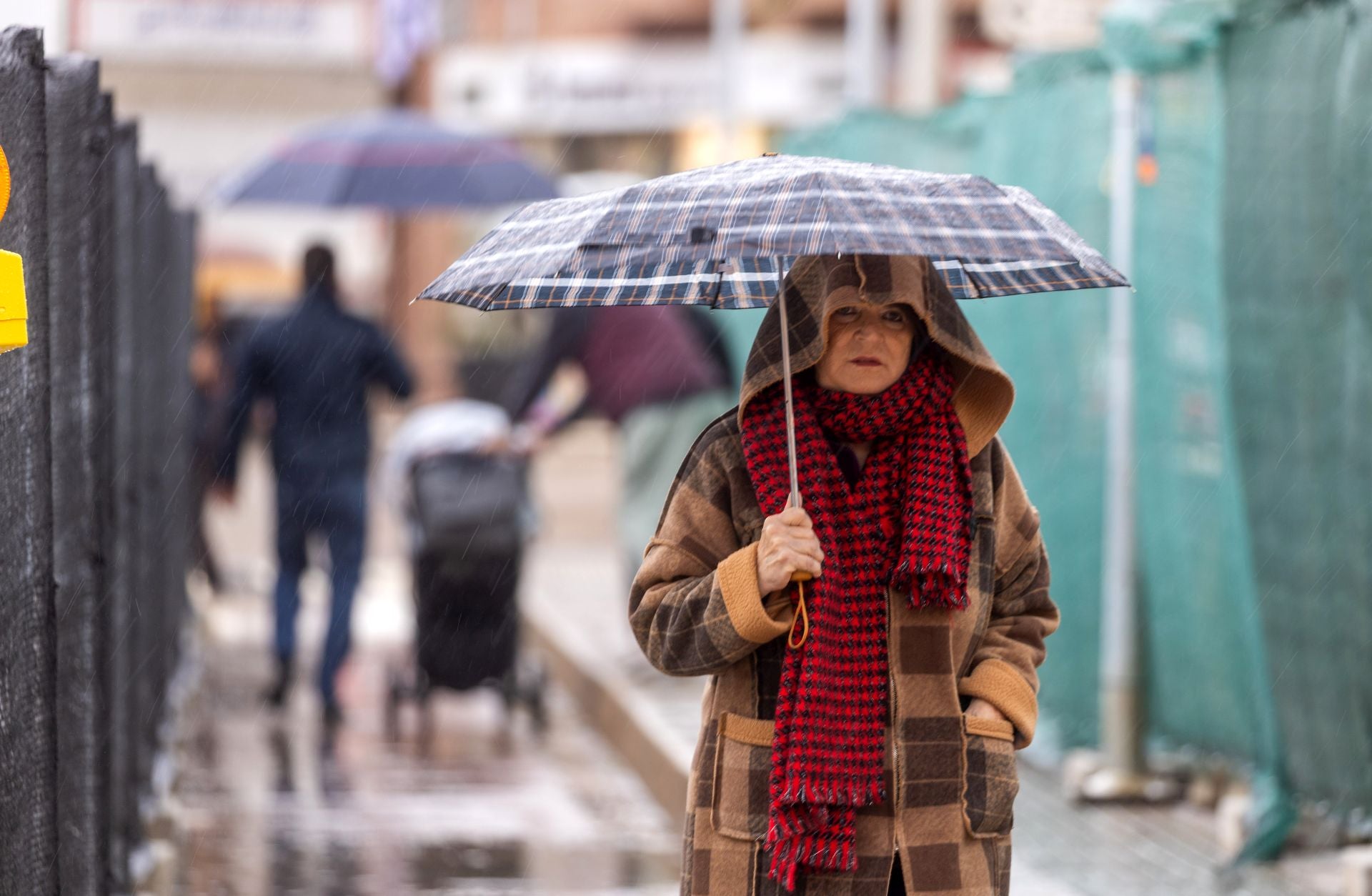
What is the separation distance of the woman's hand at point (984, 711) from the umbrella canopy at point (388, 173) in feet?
26.1

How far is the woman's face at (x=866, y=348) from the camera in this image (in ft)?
12.2

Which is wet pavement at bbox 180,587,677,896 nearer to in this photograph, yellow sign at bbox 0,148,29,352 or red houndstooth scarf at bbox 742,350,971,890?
red houndstooth scarf at bbox 742,350,971,890

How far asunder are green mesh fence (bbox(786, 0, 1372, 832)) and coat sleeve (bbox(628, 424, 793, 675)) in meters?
2.45

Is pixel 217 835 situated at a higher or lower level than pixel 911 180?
lower

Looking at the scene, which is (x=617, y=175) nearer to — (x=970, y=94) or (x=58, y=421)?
(x=970, y=94)

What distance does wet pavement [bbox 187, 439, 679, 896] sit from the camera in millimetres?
7039

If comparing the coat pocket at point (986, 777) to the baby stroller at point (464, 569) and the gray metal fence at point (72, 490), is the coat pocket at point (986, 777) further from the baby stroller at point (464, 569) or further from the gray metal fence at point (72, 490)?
the baby stroller at point (464, 569)

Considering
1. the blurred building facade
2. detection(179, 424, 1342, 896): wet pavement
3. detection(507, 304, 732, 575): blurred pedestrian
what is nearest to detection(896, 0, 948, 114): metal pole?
the blurred building facade

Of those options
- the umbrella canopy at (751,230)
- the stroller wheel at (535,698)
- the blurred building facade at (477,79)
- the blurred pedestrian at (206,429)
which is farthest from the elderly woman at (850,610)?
the blurred building facade at (477,79)

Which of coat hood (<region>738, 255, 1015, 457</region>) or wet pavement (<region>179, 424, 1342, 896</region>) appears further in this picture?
wet pavement (<region>179, 424, 1342, 896</region>)

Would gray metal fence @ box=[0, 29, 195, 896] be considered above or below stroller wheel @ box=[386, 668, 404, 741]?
above

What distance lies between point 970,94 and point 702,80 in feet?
62.9

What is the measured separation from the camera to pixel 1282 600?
6160 millimetres

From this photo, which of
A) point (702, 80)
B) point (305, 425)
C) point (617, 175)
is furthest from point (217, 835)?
point (617, 175)
